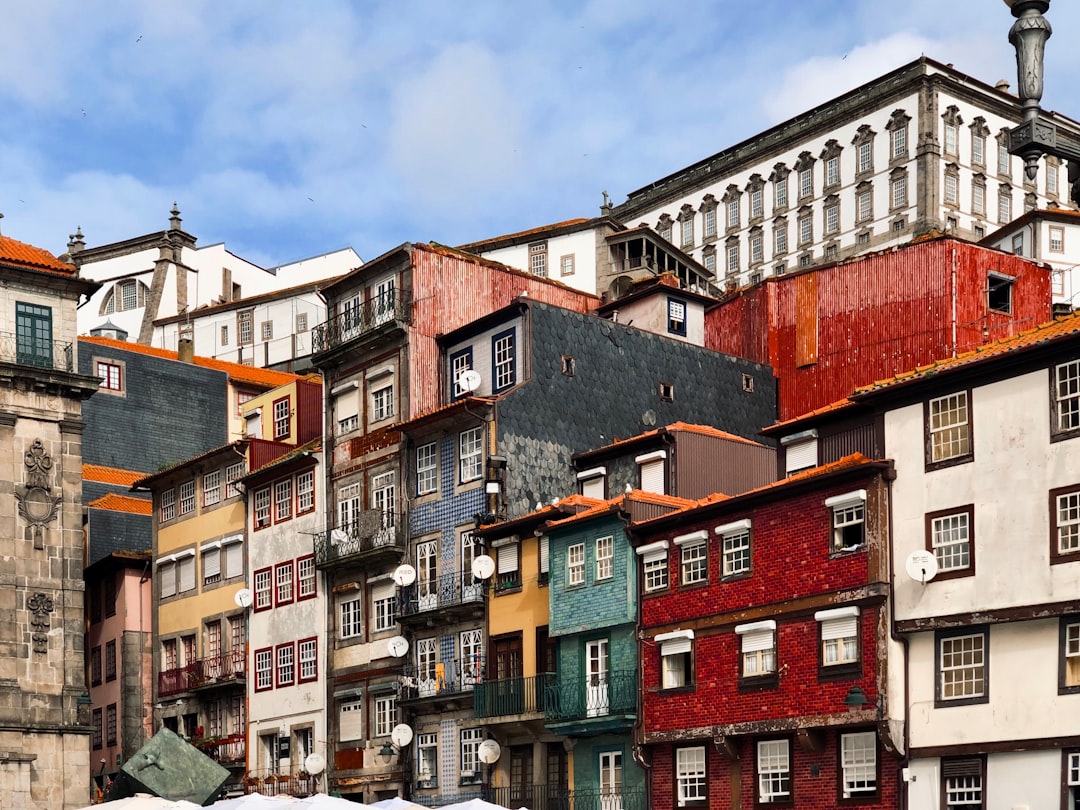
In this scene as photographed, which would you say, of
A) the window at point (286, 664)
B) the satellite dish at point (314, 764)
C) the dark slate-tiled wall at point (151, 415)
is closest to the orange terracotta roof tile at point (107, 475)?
the dark slate-tiled wall at point (151, 415)

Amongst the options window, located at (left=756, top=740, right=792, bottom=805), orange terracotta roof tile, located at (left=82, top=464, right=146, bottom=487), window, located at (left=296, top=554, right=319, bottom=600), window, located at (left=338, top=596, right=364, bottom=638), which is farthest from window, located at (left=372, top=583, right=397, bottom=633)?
orange terracotta roof tile, located at (left=82, top=464, right=146, bottom=487)

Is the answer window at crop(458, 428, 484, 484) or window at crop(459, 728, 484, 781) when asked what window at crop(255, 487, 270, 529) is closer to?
window at crop(458, 428, 484, 484)

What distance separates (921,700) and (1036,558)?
14.5 feet

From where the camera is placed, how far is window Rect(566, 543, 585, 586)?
49.2 meters

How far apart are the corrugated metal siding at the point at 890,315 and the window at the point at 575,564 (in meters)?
14.5

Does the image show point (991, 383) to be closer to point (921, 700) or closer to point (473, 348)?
point (921, 700)

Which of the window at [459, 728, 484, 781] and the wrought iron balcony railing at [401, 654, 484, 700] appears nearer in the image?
the window at [459, 728, 484, 781]

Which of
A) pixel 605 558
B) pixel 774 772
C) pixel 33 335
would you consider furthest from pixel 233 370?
pixel 774 772

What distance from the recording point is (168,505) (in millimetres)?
73312

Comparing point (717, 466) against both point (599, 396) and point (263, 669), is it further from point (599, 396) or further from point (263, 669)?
point (263, 669)

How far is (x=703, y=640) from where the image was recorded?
44438mm

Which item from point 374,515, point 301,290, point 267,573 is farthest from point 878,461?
point 301,290

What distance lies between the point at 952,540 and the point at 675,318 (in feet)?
95.0

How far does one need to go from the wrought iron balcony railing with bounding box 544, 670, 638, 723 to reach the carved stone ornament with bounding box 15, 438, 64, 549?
2524cm
